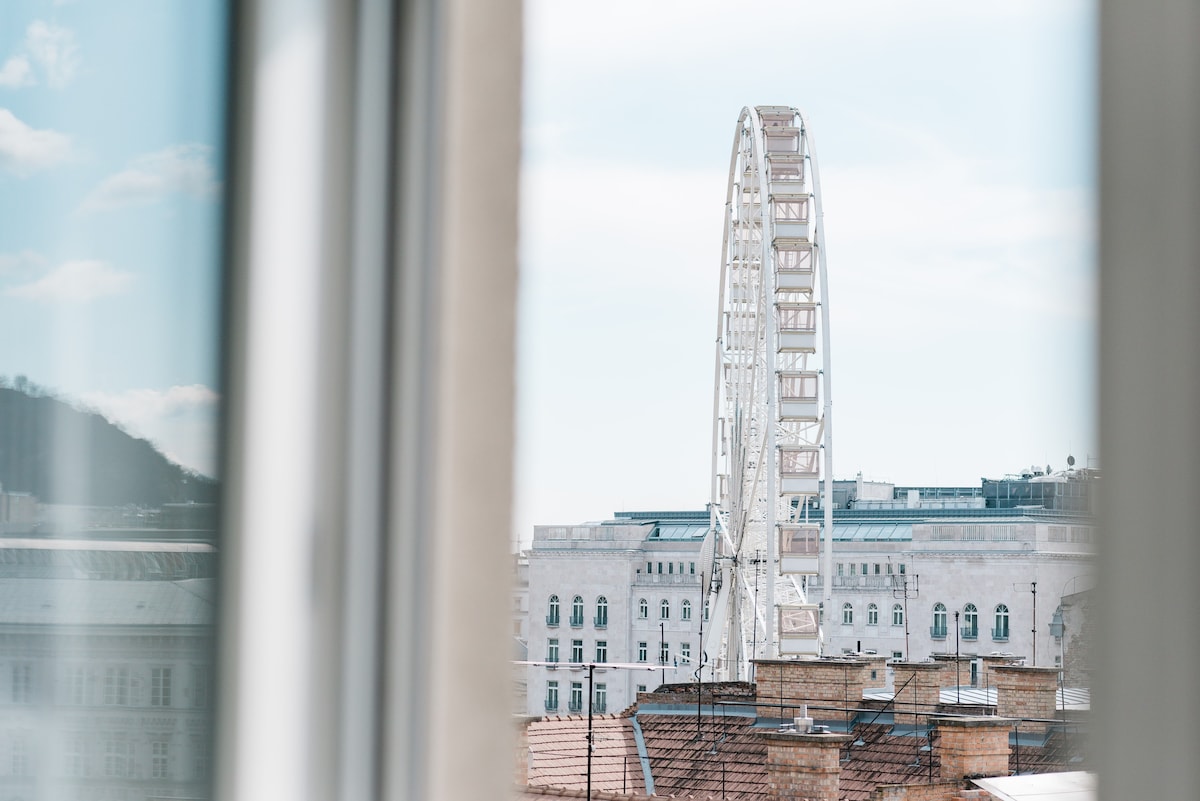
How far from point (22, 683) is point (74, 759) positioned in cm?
6

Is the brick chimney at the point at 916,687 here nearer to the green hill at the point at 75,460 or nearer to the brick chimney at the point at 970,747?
the brick chimney at the point at 970,747

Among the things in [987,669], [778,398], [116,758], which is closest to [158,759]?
[116,758]

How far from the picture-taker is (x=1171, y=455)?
56 cm

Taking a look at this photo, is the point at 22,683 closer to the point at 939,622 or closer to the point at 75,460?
the point at 75,460

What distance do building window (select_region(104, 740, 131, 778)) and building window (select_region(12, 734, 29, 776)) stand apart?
50mm

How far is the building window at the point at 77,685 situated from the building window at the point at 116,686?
13 mm

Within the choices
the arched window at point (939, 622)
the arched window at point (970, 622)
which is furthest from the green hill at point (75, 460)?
the arched window at point (939, 622)

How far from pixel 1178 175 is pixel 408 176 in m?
0.61

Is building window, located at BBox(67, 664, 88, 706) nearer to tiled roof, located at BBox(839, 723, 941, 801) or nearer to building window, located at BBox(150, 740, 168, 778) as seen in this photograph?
building window, located at BBox(150, 740, 168, 778)

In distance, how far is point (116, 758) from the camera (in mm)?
811

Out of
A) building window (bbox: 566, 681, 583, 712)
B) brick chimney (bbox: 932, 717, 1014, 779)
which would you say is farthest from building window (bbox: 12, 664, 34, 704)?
building window (bbox: 566, 681, 583, 712)

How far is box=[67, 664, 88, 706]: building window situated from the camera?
0.79 m

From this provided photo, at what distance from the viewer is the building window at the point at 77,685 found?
786 millimetres

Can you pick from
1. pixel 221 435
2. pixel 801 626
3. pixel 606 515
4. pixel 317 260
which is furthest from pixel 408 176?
pixel 606 515
